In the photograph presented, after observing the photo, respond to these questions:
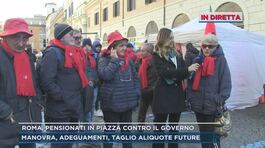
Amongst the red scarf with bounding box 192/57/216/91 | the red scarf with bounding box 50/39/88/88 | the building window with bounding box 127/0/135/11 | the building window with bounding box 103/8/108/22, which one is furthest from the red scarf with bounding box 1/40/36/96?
the building window with bounding box 103/8/108/22

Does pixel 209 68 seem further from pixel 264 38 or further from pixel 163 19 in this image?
pixel 163 19

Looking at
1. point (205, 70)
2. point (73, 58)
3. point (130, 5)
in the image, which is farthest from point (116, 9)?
point (73, 58)

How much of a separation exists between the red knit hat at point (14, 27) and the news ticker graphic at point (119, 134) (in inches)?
43.3

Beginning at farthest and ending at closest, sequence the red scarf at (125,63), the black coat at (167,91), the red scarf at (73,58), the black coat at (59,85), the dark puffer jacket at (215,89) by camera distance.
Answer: the red scarf at (125,63)
the black coat at (167,91)
the dark puffer jacket at (215,89)
the red scarf at (73,58)
the black coat at (59,85)

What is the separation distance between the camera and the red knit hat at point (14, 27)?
11.6 ft

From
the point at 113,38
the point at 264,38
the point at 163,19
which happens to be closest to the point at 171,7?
the point at 163,19

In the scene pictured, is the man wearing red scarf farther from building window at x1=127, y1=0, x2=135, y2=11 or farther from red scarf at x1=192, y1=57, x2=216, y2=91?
building window at x1=127, y1=0, x2=135, y2=11

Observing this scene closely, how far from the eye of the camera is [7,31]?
11.6ft

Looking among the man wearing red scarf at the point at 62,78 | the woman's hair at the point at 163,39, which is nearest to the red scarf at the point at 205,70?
the woman's hair at the point at 163,39

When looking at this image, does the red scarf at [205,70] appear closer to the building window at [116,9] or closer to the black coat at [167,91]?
the black coat at [167,91]

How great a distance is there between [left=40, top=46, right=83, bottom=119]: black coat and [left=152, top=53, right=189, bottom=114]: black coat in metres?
1.11

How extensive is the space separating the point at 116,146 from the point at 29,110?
2607 mm

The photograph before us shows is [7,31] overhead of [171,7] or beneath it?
beneath

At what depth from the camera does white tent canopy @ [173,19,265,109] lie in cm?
1060
